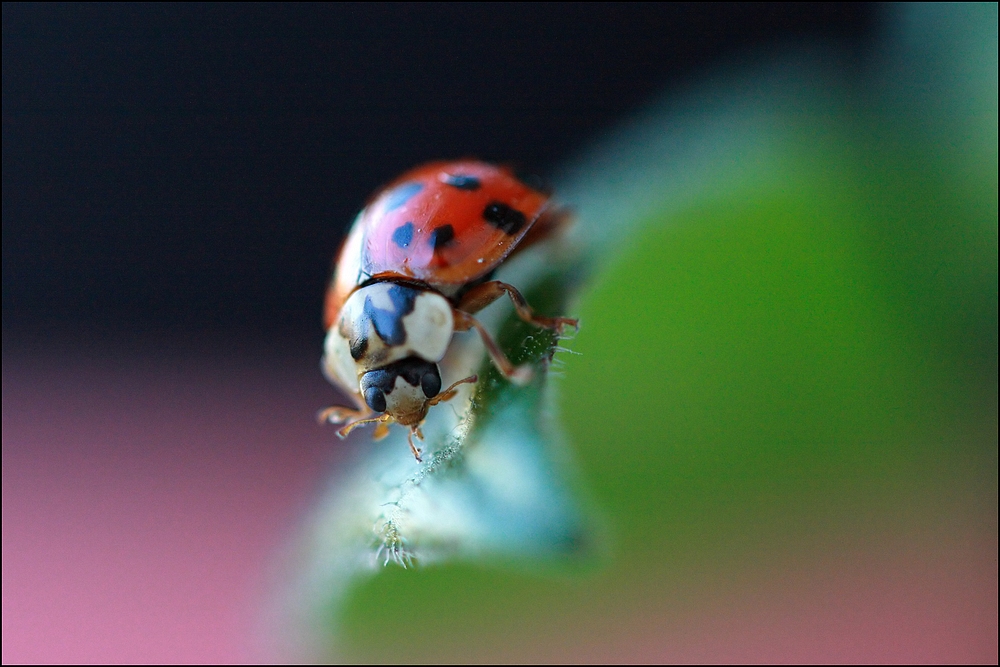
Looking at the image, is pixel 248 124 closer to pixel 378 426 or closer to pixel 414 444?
pixel 378 426

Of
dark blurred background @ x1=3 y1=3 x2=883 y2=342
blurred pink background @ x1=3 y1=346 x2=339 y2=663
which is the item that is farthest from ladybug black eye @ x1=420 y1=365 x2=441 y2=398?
dark blurred background @ x1=3 y1=3 x2=883 y2=342

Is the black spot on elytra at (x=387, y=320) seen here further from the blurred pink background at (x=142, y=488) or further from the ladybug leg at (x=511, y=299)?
the blurred pink background at (x=142, y=488)

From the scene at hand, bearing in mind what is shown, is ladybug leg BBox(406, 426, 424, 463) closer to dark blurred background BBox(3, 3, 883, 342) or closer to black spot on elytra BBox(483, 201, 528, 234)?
black spot on elytra BBox(483, 201, 528, 234)

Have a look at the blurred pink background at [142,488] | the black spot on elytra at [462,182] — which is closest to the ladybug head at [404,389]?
the black spot on elytra at [462,182]

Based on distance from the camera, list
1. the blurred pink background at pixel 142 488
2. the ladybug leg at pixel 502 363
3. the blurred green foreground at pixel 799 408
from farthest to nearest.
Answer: the blurred pink background at pixel 142 488 → the blurred green foreground at pixel 799 408 → the ladybug leg at pixel 502 363

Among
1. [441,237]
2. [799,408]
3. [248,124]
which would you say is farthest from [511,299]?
[248,124]
